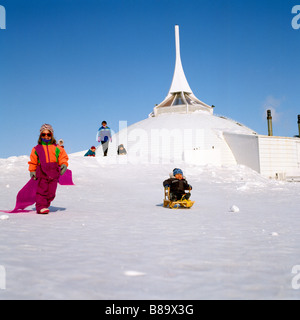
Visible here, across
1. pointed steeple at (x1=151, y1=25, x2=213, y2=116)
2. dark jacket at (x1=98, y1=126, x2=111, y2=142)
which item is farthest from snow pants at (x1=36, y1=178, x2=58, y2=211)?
pointed steeple at (x1=151, y1=25, x2=213, y2=116)

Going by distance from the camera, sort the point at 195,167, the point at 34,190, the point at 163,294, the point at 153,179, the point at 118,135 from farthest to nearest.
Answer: the point at 118,135 → the point at 195,167 → the point at 153,179 → the point at 34,190 → the point at 163,294

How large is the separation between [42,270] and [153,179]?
10705 mm

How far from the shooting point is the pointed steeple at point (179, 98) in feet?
132

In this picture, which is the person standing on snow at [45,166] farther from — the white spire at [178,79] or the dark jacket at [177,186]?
the white spire at [178,79]

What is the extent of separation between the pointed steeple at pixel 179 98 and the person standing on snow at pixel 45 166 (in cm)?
3490

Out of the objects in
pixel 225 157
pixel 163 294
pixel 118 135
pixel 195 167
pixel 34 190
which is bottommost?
pixel 163 294

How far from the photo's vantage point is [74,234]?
3.57 meters

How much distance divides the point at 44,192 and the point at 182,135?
90.0 feet

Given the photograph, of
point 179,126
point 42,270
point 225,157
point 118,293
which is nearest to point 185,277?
point 118,293

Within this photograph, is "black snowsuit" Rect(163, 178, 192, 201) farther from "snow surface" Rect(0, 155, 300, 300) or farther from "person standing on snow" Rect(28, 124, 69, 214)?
"person standing on snow" Rect(28, 124, 69, 214)

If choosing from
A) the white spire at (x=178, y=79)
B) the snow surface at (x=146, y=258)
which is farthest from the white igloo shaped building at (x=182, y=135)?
the snow surface at (x=146, y=258)

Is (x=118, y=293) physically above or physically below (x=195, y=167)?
below

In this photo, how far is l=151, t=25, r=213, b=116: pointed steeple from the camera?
40.2 m

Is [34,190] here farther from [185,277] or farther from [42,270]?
[185,277]
